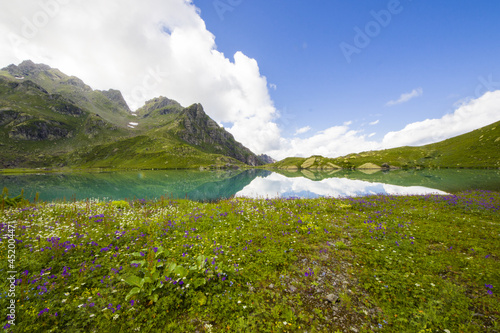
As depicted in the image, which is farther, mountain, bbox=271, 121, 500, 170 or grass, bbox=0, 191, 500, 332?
mountain, bbox=271, 121, 500, 170

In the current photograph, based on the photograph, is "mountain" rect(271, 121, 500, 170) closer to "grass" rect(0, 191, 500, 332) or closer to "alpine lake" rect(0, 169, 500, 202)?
"alpine lake" rect(0, 169, 500, 202)

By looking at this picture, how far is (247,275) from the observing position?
7285mm

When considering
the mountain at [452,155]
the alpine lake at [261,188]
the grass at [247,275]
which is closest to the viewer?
the grass at [247,275]

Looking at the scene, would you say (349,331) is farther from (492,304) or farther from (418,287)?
(492,304)

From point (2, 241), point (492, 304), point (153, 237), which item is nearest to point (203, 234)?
point (153, 237)

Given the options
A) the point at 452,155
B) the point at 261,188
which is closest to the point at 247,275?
the point at 261,188

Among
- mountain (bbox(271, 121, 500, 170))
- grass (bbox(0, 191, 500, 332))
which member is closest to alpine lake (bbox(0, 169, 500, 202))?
grass (bbox(0, 191, 500, 332))

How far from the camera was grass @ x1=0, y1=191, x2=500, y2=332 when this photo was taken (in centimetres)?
525

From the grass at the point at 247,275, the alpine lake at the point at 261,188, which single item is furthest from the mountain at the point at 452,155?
the grass at the point at 247,275

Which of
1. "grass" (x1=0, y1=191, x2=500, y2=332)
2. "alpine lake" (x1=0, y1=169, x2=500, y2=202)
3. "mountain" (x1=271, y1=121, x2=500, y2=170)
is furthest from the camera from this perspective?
"mountain" (x1=271, y1=121, x2=500, y2=170)

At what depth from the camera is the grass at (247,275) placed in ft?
17.2

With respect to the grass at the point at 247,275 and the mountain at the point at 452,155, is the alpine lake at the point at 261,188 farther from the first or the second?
the mountain at the point at 452,155

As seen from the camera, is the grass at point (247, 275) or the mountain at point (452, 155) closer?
the grass at point (247, 275)

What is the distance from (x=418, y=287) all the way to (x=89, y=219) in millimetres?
17655
